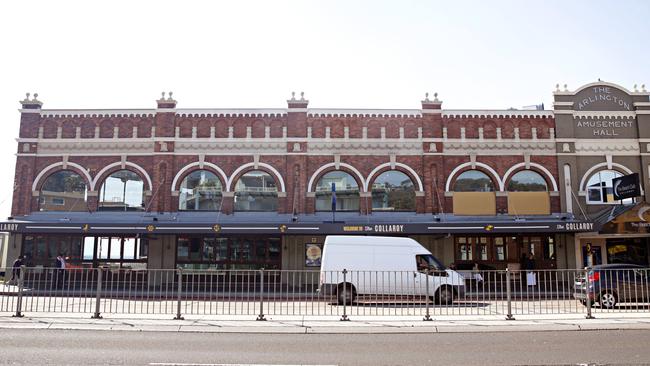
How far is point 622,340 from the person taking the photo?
1032cm

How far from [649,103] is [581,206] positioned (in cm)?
659

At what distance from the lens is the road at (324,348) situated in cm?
843

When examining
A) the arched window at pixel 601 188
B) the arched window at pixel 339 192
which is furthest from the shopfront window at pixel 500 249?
the arched window at pixel 339 192

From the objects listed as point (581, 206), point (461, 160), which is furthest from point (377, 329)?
point (581, 206)

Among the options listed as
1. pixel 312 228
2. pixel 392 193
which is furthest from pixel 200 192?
pixel 392 193

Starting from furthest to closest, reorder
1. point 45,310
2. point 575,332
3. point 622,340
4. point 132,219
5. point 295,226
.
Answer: point 132,219 < point 295,226 < point 45,310 < point 575,332 < point 622,340

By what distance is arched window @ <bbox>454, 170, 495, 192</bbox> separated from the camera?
26.2 metres

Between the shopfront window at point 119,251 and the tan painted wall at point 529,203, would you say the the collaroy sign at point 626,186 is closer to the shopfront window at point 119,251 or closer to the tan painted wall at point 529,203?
the tan painted wall at point 529,203

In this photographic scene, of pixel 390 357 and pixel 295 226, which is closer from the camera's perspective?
pixel 390 357

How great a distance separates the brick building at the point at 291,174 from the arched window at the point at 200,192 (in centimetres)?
5

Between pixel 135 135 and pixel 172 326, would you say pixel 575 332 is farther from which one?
pixel 135 135

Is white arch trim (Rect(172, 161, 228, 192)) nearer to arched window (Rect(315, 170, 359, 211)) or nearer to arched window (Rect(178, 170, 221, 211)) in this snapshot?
arched window (Rect(178, 170, 221, 211))

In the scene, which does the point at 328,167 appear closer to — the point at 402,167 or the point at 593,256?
the point at 402,167

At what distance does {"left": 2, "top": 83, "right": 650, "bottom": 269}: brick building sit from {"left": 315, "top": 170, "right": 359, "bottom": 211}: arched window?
0.17ft
